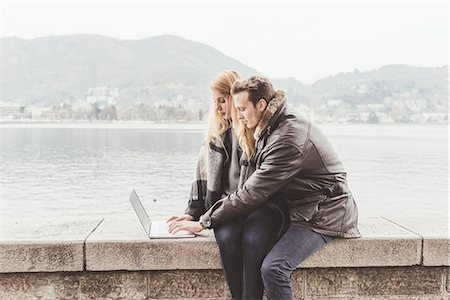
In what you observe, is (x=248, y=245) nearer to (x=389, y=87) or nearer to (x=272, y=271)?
(x=272, y=271)

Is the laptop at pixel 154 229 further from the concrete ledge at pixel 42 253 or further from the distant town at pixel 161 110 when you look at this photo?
the distant town at pixel 161 110

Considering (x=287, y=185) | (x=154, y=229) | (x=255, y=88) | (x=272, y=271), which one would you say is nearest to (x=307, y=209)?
(x=287, y=185)

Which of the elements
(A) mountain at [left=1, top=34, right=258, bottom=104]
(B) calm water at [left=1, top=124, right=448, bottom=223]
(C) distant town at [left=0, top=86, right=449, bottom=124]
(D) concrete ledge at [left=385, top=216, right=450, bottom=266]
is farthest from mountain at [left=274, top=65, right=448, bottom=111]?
(D) concrete ledge at [left=385, top=216, right=450, bottom=266]

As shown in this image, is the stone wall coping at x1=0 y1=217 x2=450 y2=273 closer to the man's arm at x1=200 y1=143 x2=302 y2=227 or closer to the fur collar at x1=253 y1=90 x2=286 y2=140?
the man's arm at x1=200 y1=143 x2=302 y2=227

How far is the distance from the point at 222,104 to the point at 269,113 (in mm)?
490

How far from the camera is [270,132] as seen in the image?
3.26 meters

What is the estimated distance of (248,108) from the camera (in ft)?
10.8

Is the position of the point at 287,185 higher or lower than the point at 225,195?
higher

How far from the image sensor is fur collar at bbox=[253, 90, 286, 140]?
326 centimetres

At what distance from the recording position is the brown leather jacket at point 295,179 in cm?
314

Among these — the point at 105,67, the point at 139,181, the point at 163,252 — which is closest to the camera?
the point at 163,252

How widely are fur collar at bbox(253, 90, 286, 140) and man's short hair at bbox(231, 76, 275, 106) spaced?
3 centimetres

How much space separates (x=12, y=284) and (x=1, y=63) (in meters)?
135

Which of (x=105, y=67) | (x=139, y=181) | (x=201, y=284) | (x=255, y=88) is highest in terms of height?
(x=105, y=67)
